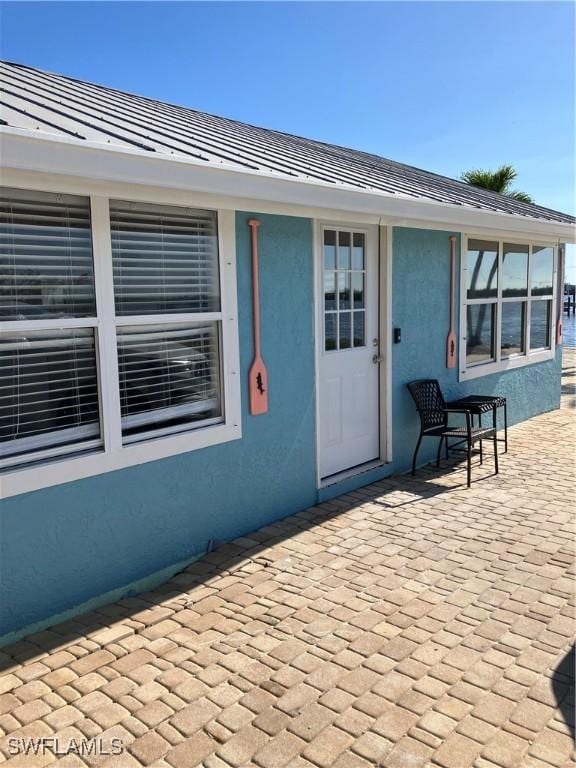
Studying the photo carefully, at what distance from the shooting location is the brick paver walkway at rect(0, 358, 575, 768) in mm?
2521

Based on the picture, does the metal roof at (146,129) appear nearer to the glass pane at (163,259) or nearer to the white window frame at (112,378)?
the white window frame at (112,378)

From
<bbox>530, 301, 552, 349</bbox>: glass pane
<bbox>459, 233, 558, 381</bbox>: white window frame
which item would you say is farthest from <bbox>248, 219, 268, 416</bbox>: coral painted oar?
<bbox>530, 301, 552, 349</bbox>: glass pane

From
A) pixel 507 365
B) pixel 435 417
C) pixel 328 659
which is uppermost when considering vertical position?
pixel 507 365

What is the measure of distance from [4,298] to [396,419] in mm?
4009

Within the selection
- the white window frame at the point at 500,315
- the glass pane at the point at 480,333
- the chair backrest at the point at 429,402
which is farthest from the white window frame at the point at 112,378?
the glass pane at the point at 480,333

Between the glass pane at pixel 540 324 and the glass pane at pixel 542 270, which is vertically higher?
the glass pane at pixel 542 270

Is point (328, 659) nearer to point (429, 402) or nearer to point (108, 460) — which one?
point (108, 460)

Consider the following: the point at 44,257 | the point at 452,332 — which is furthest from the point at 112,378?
the point at 452,332

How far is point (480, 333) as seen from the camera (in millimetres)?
7719

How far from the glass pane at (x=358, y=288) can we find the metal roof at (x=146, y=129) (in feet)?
2.64

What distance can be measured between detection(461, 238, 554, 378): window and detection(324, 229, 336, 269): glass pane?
92.6 inches

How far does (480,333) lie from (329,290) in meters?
3.07

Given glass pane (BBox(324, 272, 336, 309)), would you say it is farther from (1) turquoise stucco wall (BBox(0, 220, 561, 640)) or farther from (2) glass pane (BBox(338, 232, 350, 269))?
(1) turquoise stucco wall (BBox(0, 220, 561, 640))

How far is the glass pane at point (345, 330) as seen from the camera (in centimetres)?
561
